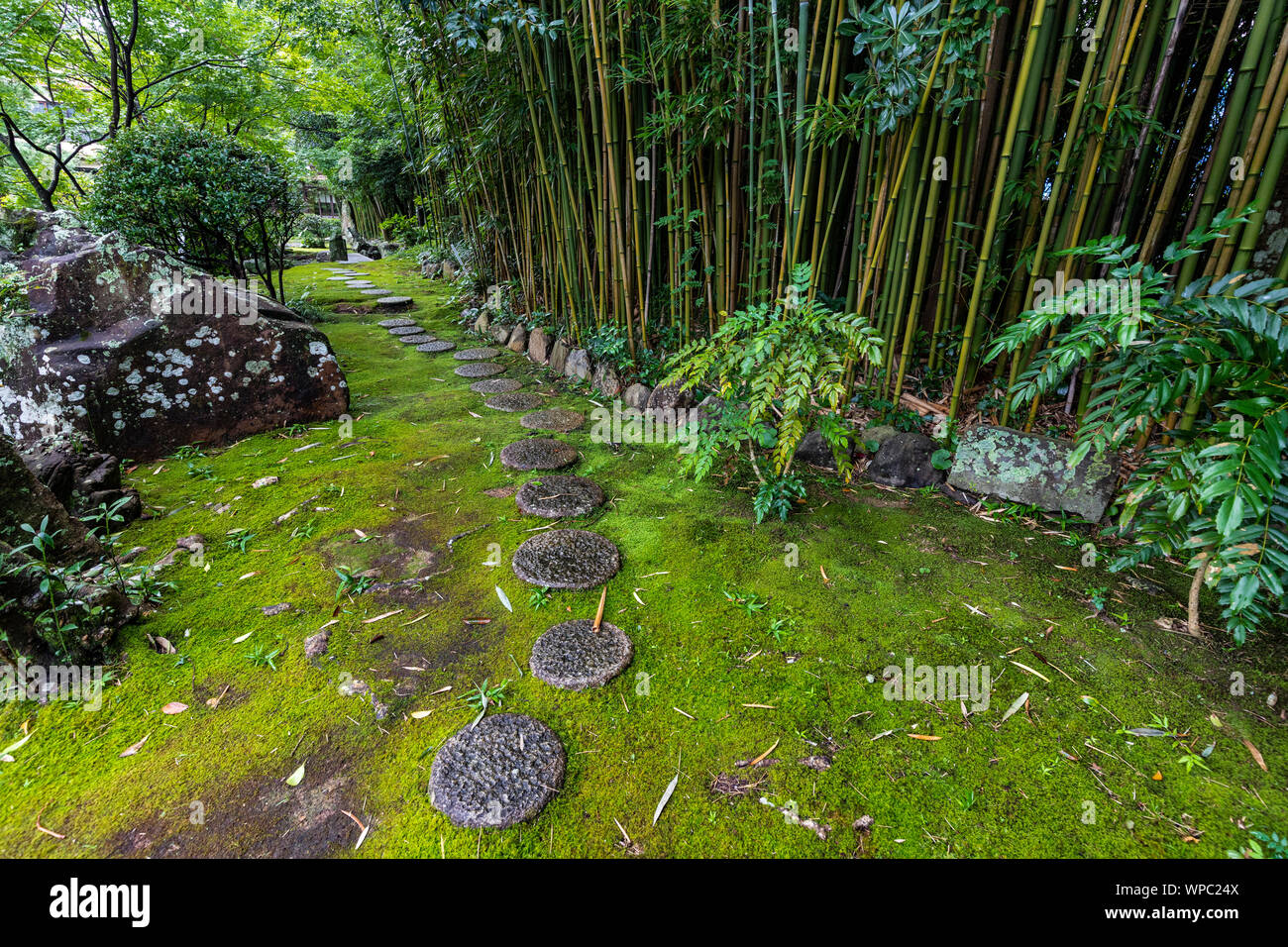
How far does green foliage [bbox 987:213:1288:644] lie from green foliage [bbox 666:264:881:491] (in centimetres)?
57

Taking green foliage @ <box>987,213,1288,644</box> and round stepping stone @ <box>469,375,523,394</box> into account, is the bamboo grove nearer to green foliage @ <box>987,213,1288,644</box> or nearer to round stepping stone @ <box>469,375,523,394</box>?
green foliage @ <box>987,213,1288,644</box>

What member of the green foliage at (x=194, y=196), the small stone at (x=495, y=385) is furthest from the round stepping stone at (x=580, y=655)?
the green foliage at (x=194, y=196)

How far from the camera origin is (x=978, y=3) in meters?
1.93

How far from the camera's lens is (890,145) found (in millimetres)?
2414

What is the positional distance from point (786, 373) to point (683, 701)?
50.6 inches

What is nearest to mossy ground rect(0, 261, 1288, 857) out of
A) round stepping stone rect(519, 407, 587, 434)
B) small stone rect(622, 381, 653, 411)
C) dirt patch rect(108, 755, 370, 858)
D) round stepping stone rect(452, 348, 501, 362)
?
dirt patch rect(108, 755, 370, 858)

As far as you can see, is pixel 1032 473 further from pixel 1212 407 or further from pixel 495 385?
pixel 495 385

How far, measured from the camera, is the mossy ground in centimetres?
120

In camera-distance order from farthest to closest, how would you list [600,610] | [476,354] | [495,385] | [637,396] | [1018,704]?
[476,354] < [495,385] < [637,396] < [600,610] < [1018,704]

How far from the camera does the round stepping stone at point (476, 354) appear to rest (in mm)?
4916

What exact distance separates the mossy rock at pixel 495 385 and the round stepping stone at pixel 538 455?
1.12 metres

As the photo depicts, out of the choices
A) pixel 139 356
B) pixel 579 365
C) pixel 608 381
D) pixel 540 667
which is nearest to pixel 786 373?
pixel 540 667

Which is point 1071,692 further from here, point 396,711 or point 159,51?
point 159,51
